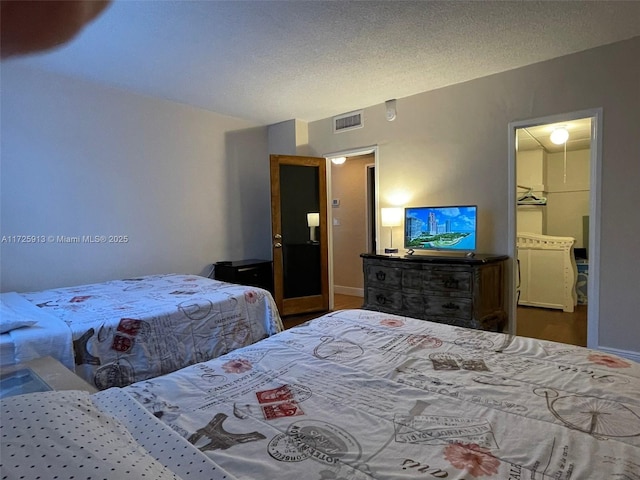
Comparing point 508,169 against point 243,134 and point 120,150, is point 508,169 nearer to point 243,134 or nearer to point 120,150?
point 243,134

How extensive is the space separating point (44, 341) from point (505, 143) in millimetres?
3718

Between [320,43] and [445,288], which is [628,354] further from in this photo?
[320,43]

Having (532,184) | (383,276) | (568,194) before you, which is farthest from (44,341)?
(568,194)

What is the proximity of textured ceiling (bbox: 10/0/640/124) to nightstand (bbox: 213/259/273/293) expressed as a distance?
1.89 meters

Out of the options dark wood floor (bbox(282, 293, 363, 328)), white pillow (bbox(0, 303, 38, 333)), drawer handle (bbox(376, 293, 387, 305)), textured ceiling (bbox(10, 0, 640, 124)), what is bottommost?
dark wood floor (bbox(282, 293, 363, 328))

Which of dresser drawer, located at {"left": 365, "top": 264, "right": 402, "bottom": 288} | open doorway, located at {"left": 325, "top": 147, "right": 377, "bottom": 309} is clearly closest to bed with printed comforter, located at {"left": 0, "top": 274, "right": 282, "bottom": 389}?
dresser drawer, located at {"left": 365, "top": 264, "right": 402, "bottom": 288}

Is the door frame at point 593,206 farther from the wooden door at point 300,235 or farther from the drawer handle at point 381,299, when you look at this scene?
the wooden door at point 300,235

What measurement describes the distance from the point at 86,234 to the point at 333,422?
3433mm

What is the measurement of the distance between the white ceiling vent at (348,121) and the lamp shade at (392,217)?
1.15m

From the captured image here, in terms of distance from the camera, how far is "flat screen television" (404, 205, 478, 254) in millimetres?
3447

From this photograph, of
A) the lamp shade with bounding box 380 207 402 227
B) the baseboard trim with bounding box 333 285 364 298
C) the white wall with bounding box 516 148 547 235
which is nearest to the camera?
the lamp shade with bounding box 380 207 402 227

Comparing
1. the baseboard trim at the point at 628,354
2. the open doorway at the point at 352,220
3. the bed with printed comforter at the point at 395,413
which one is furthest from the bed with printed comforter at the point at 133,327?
the open doorway at the point at 352,220

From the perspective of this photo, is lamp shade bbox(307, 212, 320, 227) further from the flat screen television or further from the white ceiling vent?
the flat screen television

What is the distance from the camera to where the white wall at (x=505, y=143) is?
9.26 feet
